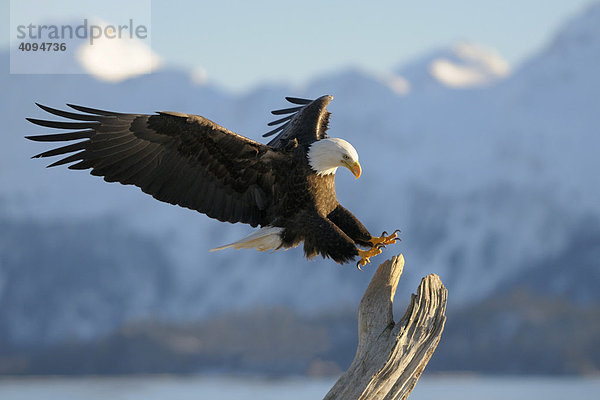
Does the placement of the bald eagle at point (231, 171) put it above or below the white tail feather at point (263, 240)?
above

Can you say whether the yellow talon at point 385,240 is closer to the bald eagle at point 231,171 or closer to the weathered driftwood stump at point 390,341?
the bald eagle at point 231,171

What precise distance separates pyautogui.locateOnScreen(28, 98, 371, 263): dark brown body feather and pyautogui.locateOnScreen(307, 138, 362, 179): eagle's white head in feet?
0.27

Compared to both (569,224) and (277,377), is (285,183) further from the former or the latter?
(569,224)

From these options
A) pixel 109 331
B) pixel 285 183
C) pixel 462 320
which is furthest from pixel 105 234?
pixel 285 183

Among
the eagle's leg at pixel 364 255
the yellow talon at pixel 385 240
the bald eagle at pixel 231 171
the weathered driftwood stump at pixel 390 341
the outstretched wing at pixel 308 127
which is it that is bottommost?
the weathered driftwood stump at pixel 390 341

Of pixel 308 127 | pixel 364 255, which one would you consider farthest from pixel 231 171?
pixel 364 255

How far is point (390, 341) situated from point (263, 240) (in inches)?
68.0

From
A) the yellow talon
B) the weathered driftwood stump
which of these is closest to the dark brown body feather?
the yellow talon

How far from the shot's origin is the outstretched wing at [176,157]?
7.35 metres

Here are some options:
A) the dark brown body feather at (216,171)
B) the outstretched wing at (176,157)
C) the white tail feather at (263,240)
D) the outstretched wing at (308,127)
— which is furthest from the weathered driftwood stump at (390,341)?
the outstretched wing at (308,127)

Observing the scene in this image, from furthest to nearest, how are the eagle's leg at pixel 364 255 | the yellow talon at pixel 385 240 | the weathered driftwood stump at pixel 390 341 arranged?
the eagle's leg at pixel 364 255 → the yellow talon at pixel 385 240 → the weathered driftwood stump at pixel 390 341

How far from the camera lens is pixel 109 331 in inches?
3312

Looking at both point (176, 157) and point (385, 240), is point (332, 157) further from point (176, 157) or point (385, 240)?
point (176, 157)

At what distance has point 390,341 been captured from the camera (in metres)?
6.37
